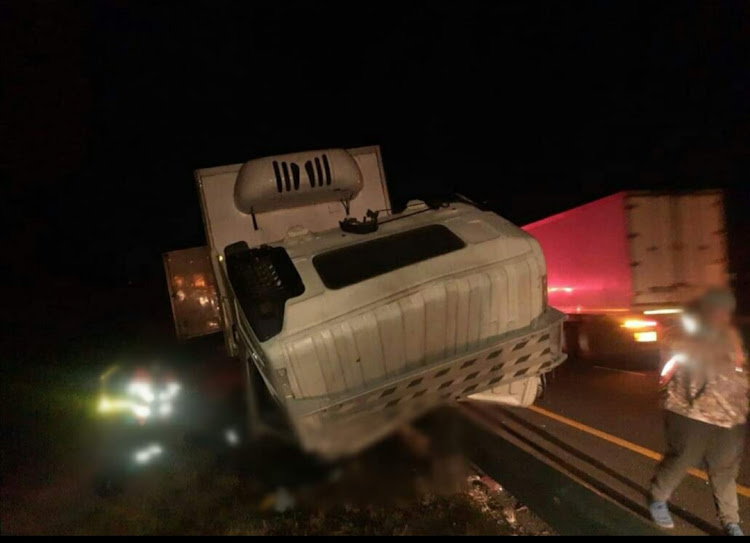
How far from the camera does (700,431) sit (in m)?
3.57

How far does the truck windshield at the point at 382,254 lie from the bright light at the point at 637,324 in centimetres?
325

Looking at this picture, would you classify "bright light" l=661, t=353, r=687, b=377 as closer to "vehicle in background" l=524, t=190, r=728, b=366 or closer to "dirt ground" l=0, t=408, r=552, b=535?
"dirt ground" l=0, t=408, r=552, b=535

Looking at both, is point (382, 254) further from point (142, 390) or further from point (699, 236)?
point (699, 236)

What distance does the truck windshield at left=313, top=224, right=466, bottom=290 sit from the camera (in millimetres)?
4188

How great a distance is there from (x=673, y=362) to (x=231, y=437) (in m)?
3.80

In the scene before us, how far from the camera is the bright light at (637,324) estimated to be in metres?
6.46

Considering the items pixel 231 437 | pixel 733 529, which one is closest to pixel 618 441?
pixel 733 529

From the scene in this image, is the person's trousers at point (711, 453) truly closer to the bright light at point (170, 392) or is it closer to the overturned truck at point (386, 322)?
the overturned truck at point (386, 322)

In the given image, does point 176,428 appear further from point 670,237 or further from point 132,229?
point 132,229

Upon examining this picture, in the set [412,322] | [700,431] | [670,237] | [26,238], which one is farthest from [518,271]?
[26,238]

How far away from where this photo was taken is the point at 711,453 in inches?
143

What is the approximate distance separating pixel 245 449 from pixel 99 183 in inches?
549

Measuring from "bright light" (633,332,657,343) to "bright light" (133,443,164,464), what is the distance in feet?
17.5

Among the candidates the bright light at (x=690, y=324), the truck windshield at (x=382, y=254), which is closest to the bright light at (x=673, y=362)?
the bright light at (x=690, y=324)
